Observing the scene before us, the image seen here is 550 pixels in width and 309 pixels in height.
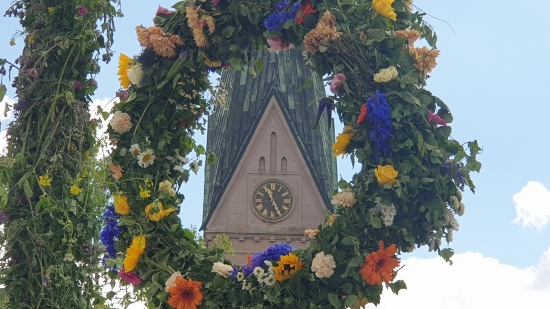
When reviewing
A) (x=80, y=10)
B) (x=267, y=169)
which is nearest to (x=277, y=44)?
(x=80, y=10)

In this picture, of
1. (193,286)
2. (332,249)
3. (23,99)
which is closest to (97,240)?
(23,99)

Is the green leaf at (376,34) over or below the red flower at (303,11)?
below

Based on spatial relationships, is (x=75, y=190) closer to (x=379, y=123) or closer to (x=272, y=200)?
(x=379, y=123)

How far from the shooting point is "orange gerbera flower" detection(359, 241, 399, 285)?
665cm

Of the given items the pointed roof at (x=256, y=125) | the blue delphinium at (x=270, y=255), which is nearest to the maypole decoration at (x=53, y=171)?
the blue delphinium at (x=270, y=255)

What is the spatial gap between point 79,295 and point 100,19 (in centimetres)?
Answer: 217

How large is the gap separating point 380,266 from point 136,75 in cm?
205

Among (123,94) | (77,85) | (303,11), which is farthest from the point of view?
(77,85)

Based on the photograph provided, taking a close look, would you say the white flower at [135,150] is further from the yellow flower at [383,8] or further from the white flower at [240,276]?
the yellow flower at [383,8]

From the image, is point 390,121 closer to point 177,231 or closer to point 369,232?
point 369,232

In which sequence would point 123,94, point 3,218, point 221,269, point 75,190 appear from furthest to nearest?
point 3,218 → point 75,190 → point 123,94 → point 221,269

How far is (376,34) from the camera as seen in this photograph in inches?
280

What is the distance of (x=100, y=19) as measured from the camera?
362 inches

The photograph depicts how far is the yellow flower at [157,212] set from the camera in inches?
284
